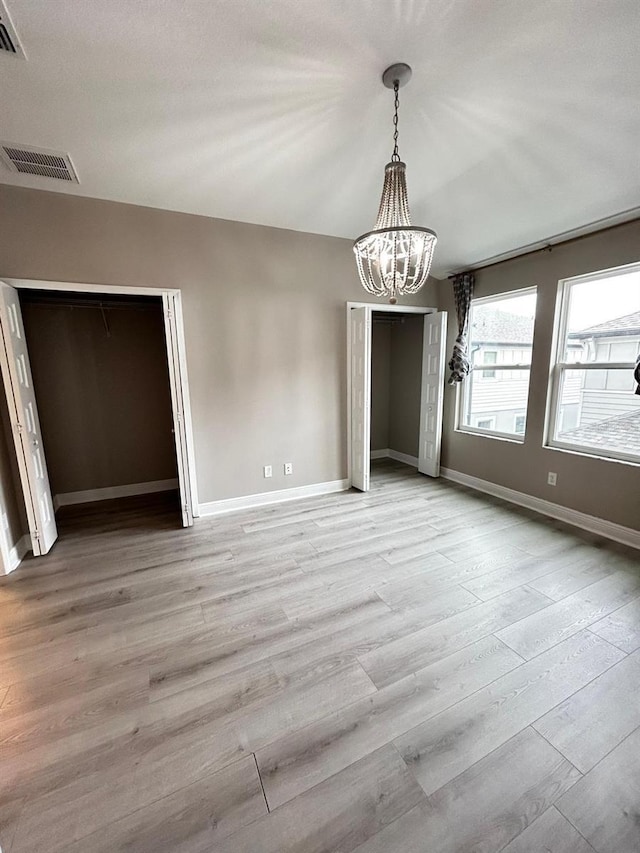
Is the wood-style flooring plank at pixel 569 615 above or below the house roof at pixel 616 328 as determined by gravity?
below

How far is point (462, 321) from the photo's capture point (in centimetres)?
427

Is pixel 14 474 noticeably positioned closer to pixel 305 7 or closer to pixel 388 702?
pixel 388 702

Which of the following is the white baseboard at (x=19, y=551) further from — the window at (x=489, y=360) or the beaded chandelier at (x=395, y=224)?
the window at (x=489, y=360)

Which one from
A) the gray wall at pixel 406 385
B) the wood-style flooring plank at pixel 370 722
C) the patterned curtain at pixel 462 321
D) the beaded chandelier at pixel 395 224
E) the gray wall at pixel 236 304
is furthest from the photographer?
the gray wall at pixel 406 385

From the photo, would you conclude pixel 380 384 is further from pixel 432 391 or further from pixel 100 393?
pixel 100 393

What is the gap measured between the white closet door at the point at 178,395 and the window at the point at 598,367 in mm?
3638

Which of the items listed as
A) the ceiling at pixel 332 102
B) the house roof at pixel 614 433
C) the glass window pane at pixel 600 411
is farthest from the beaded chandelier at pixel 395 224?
the house roof at pixel 614 433

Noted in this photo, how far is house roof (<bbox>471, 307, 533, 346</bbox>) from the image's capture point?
3777 mm

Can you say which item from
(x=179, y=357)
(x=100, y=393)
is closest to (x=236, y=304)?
(x=179, y=357)

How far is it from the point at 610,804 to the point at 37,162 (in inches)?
177

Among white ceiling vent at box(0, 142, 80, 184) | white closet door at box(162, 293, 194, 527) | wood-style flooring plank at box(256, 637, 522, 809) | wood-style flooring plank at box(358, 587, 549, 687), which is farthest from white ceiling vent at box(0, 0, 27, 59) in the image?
wood-style flooring plank at box(358, 587, 549, 687)

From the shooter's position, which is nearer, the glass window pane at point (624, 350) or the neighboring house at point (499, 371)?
the glass window pane at point (624, 350)

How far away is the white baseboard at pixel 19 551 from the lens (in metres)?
2.69

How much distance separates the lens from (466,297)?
4.20m
